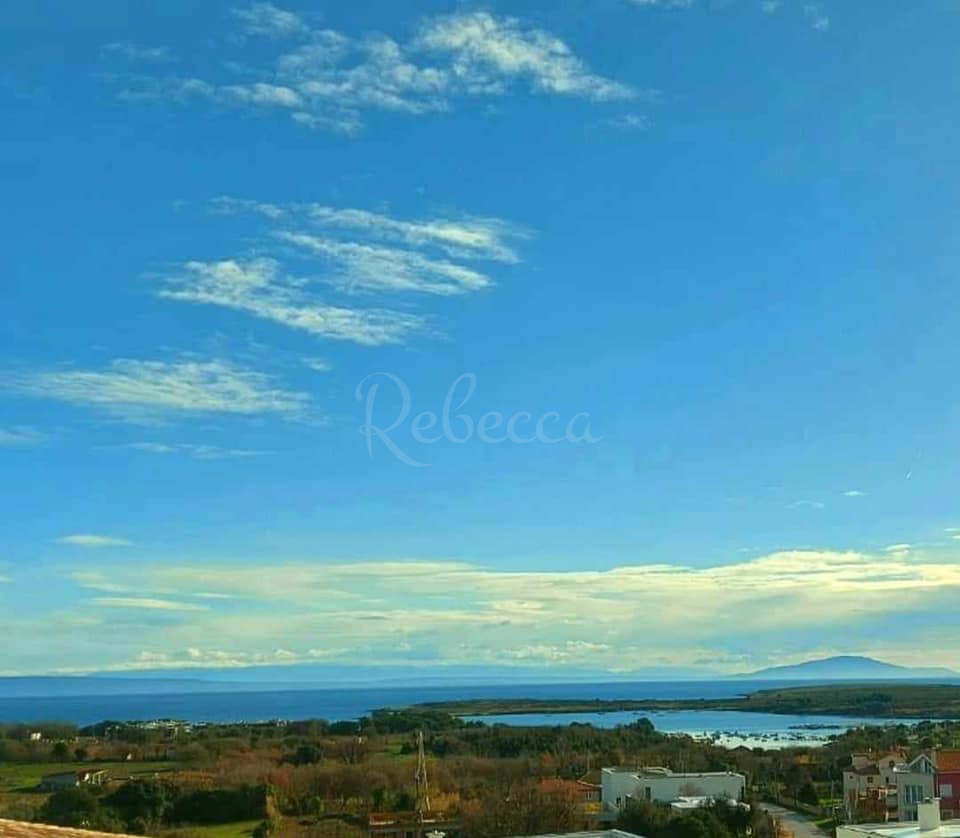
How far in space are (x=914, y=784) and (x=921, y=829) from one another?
13107 mm

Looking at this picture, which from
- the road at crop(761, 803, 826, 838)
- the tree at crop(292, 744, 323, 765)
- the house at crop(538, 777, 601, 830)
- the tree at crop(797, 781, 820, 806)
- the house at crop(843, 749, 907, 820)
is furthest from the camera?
the tree at crop(292, 744, 323, 765)

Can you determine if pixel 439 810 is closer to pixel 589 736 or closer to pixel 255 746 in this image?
pixel 255 746

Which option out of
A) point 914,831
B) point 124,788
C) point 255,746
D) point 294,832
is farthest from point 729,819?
point 255,746

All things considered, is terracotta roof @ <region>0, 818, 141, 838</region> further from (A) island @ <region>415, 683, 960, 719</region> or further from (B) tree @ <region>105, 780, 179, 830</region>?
(A) island @ <region>415, 683, 960, 719</region>

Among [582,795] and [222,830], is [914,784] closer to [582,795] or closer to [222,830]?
[582,795]

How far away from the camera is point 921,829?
41.5 feet

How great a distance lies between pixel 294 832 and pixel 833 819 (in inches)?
466

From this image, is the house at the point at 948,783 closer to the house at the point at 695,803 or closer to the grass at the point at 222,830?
the house at the point at 695,803

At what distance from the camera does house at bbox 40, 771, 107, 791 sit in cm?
3073

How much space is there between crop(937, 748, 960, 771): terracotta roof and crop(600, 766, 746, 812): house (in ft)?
14.3

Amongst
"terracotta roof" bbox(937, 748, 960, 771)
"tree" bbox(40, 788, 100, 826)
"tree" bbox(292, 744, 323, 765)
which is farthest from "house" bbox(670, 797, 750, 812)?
"tree" bbox(292, 744, 323, 765)

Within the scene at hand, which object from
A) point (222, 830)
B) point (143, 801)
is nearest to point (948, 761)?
point (222, 830)

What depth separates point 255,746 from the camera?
42969 mm

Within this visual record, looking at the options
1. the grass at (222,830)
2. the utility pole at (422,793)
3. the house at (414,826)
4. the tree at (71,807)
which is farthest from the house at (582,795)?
the tree at (71,807)
